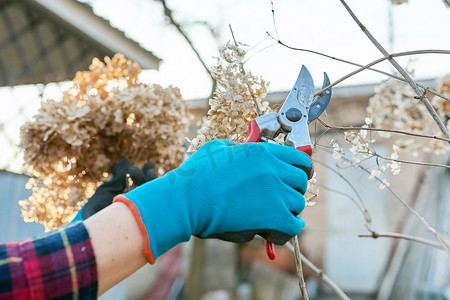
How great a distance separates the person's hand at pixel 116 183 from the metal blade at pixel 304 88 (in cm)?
59

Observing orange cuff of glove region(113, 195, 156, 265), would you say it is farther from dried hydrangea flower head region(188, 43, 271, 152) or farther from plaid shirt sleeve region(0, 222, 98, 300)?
dried hydrangea flower head region(188, 43, 271, 152)

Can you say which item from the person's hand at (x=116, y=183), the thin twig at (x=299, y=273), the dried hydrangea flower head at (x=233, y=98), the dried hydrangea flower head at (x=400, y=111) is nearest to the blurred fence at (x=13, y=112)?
the person's hand at (x=116, y=183)

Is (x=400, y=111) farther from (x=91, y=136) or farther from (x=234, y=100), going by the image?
(x=91, y=136)

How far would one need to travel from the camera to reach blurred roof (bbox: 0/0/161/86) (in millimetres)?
3170

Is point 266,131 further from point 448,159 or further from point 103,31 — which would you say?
point 448,159

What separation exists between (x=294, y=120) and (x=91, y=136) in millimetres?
703

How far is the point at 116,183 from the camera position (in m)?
1.26

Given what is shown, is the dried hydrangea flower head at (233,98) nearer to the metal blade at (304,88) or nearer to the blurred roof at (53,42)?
the metal blade at (304,88)

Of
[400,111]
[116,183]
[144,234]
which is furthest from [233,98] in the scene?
[400,111]

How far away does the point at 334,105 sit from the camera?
18.3ft

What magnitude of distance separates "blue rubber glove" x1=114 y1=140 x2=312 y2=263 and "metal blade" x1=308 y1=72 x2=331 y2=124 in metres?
0.14

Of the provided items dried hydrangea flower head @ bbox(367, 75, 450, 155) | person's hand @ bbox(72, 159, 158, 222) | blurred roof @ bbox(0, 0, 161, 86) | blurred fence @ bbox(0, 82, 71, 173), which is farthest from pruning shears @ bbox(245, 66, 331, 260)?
blurred fence @ bbox(0, 82, 71, 173)

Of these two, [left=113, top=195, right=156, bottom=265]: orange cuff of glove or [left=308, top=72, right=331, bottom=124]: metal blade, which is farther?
[left=308, top=72, right=331, bottom=124]: metal blade

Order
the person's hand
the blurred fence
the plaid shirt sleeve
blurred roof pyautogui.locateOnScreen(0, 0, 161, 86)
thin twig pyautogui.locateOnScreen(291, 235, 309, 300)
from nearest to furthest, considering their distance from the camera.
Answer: the plaid shirt sleeve, thin twig pyautogui.locateOnScreen(291, 235, 309, 300), the person's hand, blurred roof pyautogui.locateOnScreen(0, 0, 161, 86), the blurred fence
